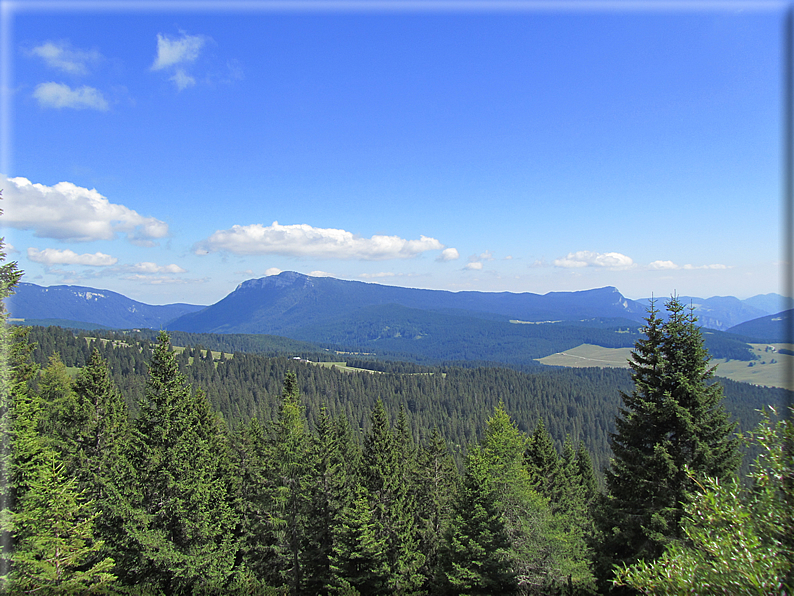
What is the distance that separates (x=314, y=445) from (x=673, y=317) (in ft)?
81.1

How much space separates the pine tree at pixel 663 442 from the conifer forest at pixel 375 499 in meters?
0.07

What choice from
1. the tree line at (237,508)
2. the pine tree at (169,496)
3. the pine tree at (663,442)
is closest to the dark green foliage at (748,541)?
the pine tree at (663,442)

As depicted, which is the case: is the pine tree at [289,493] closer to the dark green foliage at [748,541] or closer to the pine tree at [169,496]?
the pine tree at [169,496]

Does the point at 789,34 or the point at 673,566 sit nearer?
the point at 789,34

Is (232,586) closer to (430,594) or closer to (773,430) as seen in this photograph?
(430,594)

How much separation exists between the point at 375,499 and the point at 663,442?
1905cm

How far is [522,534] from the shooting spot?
22.5 m

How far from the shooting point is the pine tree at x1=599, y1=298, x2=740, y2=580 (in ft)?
52.1

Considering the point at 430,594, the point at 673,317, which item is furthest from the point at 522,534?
the point at 673,317

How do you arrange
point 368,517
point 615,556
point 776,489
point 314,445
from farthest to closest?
point 314,445 < point 368,517 < point 615,556 < point 776,489

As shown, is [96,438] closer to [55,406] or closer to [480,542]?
[55,406]

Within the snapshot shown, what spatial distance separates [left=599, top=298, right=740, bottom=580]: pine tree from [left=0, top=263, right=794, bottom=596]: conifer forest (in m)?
0.07

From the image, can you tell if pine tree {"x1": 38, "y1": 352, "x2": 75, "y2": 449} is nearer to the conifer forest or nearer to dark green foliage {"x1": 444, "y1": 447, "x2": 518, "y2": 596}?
the conifer forest

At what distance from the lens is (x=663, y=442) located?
16516mm
